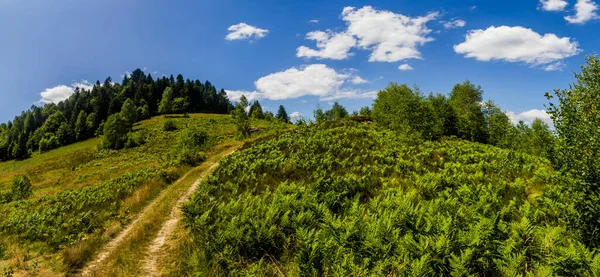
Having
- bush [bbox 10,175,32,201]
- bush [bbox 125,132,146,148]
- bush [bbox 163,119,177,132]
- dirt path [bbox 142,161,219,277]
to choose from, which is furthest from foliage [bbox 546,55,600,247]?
bush [bbox 163,119,177,132]

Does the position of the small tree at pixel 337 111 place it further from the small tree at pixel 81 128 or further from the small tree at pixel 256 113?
the small tree at pixel 81 128

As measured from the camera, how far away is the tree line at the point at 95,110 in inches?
4035

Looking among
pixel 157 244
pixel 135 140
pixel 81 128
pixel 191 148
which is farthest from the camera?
pixel 81 128

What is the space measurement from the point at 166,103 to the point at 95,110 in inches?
1139

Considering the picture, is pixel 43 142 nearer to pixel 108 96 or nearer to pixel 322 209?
pixel 108 96

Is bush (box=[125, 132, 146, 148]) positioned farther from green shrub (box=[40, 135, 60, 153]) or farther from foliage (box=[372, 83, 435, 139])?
foliage (box=[372, 83, 435, 139])

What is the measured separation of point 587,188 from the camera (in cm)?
695

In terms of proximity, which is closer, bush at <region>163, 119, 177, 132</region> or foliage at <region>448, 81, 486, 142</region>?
foliage at <region>448, 81, 486, 142</region>

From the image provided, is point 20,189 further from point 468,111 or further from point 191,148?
point 468,111

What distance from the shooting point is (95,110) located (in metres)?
113

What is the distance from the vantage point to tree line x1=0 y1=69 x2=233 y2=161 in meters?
102

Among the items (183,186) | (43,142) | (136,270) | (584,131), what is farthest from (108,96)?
(584,131)

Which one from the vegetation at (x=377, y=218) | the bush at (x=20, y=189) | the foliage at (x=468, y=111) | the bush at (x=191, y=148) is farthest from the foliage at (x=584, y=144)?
the foliage at (x=468, y=111)

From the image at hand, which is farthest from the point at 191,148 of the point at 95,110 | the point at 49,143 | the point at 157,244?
the point at 95,110
